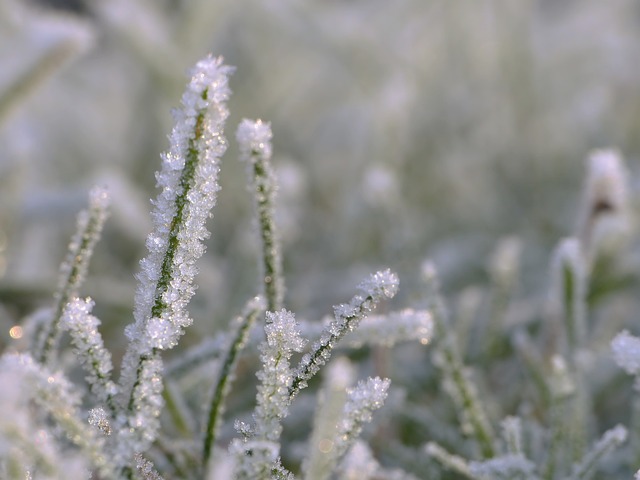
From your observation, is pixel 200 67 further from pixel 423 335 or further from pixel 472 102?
pixel 472 102

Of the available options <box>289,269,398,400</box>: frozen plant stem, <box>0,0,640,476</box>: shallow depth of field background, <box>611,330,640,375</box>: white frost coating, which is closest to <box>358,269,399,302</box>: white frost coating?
<box>289,269,398,400</box>: frozen plant stem

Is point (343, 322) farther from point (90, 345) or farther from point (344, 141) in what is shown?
point (344, 141)

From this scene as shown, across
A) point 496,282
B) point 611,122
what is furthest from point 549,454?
point 611,122

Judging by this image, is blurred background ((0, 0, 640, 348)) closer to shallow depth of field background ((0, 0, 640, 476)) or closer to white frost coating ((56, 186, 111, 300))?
shallow depth of field background ((0, 0, 640, 476))

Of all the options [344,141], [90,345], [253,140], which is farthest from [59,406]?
[344,141]

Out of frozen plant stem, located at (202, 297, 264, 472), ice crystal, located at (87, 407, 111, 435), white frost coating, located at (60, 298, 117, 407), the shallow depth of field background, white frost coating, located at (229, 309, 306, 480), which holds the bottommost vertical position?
white frost coating, located at (229, 309, 306, 480)

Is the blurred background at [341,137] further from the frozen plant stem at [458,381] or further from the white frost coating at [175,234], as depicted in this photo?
the white frost coating at [175,234]

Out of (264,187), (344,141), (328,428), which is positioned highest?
(344,141)

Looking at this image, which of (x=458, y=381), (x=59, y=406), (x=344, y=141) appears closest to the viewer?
(x=59, y=406)
